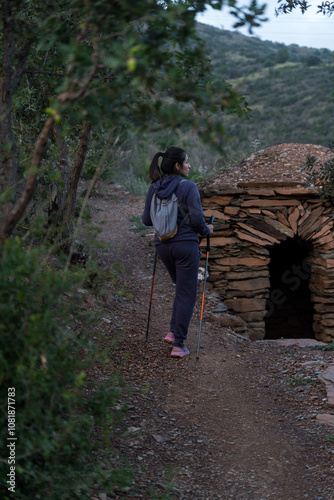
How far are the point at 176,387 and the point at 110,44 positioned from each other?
2.92 metres

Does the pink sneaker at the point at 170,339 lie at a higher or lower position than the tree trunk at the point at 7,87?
lower

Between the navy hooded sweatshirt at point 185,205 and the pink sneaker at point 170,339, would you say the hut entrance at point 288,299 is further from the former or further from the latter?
the navy hooded sweatshirt at point 185,205

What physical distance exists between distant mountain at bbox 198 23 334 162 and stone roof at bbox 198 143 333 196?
8428 mm

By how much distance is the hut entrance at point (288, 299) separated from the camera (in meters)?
9.59

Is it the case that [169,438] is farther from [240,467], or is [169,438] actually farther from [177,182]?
[177,182]

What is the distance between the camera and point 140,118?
8.70ft

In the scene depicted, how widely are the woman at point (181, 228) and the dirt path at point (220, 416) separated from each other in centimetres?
44

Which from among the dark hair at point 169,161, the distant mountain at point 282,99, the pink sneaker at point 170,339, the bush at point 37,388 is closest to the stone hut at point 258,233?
the pink sneaker at point 170,339

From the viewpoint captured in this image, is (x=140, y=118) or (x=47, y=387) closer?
(x=47, y=387)

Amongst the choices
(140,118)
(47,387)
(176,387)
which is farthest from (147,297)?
(47,387)

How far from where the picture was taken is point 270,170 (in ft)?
26.5

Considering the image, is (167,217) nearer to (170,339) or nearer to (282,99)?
(170,339)

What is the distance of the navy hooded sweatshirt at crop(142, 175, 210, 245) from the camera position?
4434 mm

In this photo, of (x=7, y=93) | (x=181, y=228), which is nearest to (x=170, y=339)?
(x=181, y=228)
